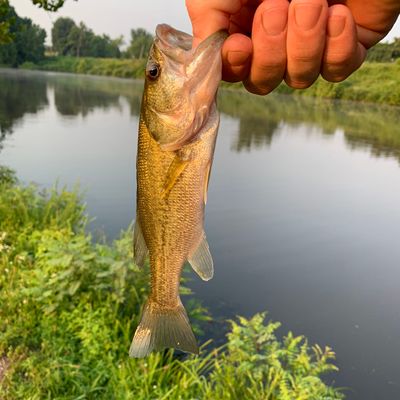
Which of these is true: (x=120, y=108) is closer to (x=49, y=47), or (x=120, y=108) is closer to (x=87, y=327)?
(x=87, y=327)

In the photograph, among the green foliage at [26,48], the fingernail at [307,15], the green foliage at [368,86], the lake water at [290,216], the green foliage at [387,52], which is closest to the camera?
the fingernail at [307,15]

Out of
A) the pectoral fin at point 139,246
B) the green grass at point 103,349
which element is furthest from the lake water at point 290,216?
the pectoral fin at point 139,246

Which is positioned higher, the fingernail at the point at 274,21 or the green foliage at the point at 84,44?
the green foliage at the point at 84,44

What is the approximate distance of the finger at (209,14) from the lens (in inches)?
51.4

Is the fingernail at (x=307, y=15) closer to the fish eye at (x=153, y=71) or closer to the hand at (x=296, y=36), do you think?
the hand at (x=296, y=36)

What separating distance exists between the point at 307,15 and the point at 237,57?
0.23 m

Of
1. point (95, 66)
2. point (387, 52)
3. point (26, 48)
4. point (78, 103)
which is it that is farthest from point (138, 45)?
point (78, 103)

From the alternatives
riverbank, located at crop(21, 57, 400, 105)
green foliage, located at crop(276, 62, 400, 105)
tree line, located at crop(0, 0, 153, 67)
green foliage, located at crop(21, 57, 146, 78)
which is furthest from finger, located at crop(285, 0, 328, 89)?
tree line, located at crop(0, 0, 153, 67)

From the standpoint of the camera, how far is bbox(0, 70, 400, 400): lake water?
5.66 m

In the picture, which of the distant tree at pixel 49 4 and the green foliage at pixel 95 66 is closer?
the distant tree at pixel 49 4

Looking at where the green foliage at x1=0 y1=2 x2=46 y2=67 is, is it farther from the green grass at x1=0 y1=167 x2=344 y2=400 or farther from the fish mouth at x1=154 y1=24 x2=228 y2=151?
the fish mouth at x1=154 y1=24 x2=228 y2=151

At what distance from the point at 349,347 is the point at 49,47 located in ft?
314

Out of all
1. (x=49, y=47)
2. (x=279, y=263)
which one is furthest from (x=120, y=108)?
(x=49, y=47)

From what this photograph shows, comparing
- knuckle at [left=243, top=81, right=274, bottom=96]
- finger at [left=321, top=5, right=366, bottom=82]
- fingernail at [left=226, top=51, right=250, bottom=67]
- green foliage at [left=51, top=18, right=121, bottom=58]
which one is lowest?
knuckle at [left=243, top=81, right=274, bottom=96]
